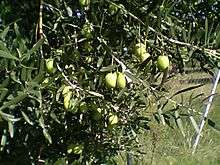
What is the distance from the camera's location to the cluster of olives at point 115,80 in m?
1.17

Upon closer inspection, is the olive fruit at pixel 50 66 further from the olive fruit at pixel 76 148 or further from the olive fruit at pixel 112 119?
the olive fruit at pixel 76 148

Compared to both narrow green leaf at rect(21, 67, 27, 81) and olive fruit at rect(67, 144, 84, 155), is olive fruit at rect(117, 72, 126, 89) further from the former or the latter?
olive fruit at rect(67, 144, 84, 155)

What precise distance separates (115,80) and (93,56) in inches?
12.4

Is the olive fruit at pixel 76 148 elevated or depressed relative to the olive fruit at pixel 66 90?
depressed

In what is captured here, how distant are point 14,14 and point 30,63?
1.21 feet

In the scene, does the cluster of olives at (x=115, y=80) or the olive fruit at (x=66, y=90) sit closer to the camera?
the cluster of olives at (x=115, y=80)

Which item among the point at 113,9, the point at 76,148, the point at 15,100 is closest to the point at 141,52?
the point at 113,9

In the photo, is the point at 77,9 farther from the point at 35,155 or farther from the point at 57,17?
the point at 35,155

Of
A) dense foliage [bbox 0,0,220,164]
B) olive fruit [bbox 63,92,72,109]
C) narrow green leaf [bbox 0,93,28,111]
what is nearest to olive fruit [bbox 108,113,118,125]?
dense foliage [bbox 0,0,220,164]

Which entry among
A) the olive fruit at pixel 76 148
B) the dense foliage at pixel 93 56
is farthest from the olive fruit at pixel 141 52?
the olive fruit at pixel 76 148

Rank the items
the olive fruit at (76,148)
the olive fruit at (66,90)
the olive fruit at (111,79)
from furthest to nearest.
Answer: the olive fruit at (76,148) < the olive fruit at (66,90) < the olive fruit at (111,79)

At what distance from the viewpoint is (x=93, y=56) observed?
148 cm

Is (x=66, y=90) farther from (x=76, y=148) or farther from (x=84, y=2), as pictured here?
(x=76, y=148)

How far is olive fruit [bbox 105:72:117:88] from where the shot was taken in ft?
3.83
